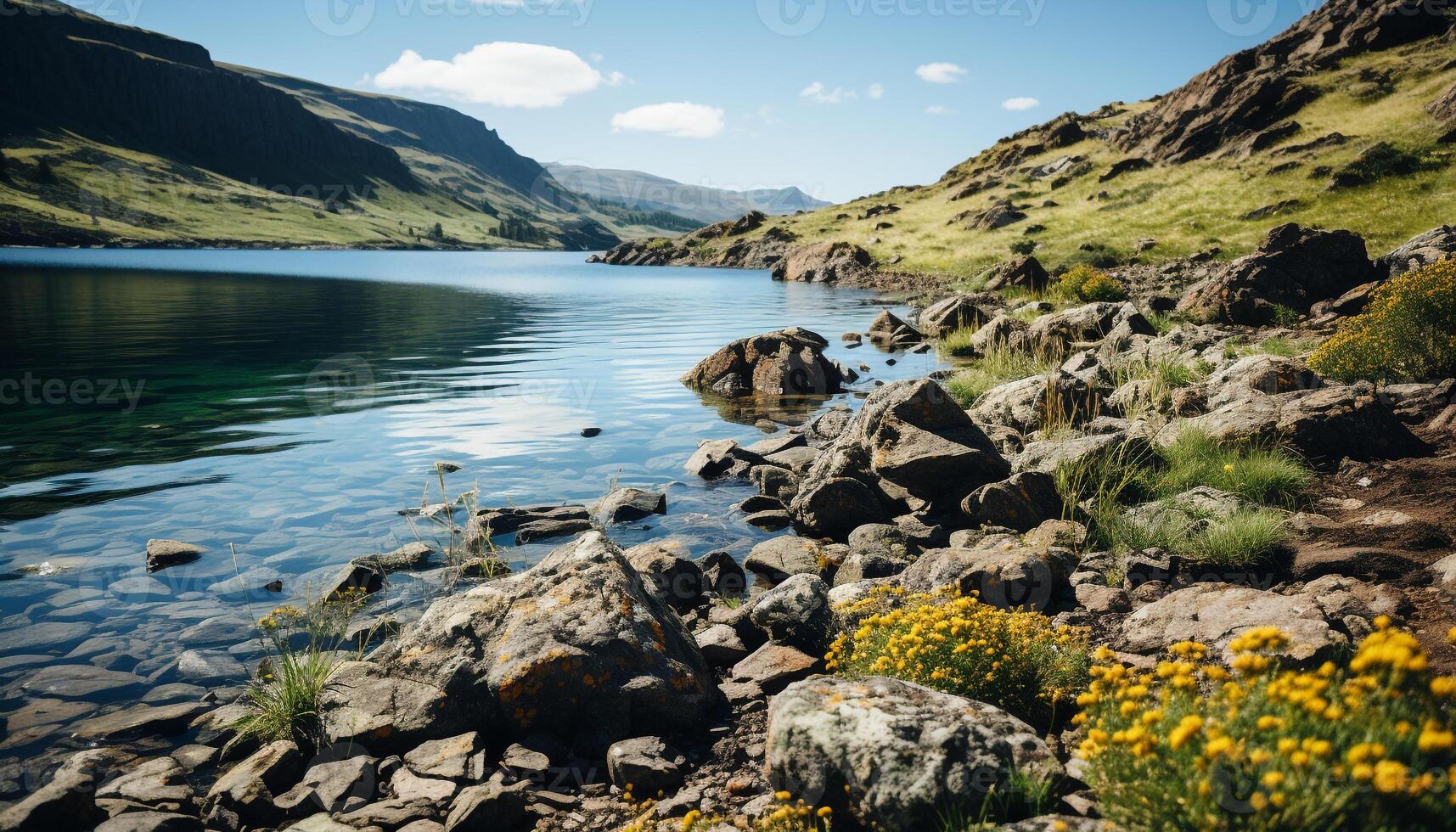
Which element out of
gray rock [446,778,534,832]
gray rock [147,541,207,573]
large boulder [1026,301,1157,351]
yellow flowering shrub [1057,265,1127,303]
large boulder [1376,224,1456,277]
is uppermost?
large boulder [1376,224,1456,277]

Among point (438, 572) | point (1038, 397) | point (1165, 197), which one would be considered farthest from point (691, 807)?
point (1165, 197)

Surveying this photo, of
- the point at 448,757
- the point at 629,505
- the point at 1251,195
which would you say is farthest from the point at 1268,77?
the point at 448,757

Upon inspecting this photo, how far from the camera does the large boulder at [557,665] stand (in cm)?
701

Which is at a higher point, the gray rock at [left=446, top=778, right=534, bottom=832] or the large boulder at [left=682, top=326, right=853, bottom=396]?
the large boulder at [left=682, top=326, right=853, bottom=396]

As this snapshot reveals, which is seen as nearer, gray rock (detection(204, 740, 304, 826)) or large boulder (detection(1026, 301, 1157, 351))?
gray rock (detection(204, 740, 304, 826))

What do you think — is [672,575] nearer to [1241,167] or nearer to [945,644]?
[945,644]

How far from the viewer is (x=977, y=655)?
6047mm

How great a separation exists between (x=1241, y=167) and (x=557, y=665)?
237 feet

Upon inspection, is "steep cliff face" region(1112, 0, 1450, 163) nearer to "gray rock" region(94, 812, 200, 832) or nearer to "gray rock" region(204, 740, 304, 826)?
"gray rock" region(204, 740, 304, 826)

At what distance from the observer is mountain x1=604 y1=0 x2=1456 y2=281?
45750 mm

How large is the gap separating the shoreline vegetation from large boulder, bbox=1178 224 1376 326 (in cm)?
418

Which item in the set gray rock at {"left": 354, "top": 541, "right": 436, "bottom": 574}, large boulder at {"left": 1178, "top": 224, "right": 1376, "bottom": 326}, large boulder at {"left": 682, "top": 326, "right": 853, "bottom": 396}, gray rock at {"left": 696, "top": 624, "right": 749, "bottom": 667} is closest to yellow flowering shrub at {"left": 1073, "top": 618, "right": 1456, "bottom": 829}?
gray rock at {"left": 696, "top": 624, "right": 749, "bottom": 667}

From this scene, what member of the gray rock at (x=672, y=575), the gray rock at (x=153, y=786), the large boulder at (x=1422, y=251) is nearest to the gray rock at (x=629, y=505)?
the gray rock at (x=672, y=575)

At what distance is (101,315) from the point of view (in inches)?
1784
